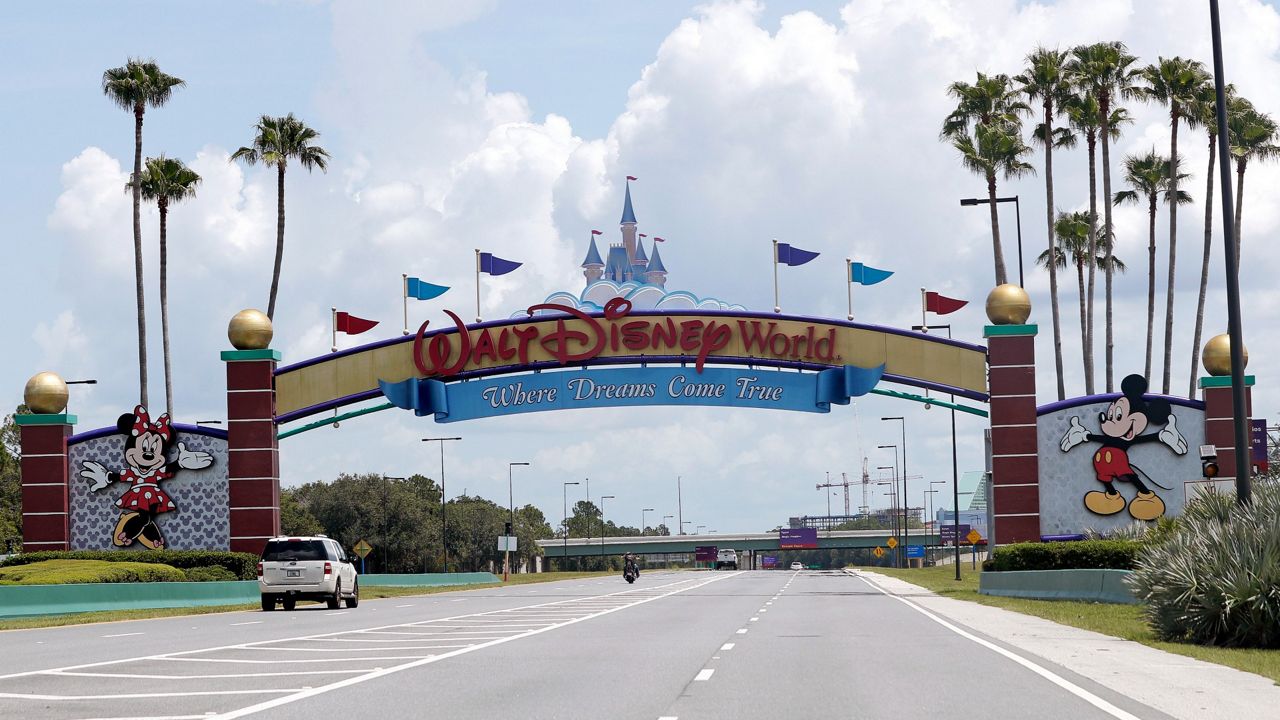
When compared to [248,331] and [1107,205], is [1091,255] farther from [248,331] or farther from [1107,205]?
[248,331]

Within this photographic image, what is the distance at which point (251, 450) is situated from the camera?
48875mm

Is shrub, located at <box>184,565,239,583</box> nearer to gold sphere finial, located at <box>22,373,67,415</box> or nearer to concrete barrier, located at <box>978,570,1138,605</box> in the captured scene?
gold sphere finial, located at <box>22,373,67,415</box>

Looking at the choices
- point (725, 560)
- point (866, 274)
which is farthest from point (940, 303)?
point (725, 560)

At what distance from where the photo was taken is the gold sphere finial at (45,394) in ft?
165

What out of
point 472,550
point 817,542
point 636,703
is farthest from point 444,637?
point 817,542

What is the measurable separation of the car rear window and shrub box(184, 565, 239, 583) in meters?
5.04

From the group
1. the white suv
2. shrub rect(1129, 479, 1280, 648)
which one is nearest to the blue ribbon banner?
the white suv

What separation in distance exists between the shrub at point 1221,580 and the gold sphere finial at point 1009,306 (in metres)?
22.4

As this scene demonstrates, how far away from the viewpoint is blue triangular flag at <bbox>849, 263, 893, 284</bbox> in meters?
52.0

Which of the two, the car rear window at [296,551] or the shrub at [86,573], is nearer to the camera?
the car rear window at [296,551]

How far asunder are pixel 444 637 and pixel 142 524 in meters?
27.5

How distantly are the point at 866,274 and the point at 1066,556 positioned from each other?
579 inches

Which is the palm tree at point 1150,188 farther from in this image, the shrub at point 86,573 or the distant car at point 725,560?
the distant car at point 725,560

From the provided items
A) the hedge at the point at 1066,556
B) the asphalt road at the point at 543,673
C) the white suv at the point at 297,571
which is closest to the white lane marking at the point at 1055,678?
the asphalt road at the point at 543,673
